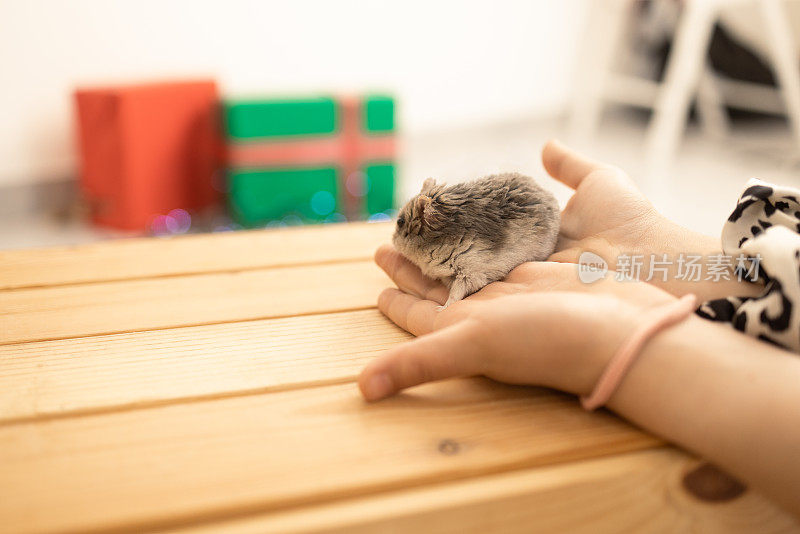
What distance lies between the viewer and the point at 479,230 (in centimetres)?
93

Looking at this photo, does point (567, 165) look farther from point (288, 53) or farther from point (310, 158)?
point (288, 53)

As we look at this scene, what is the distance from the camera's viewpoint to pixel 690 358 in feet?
2.22

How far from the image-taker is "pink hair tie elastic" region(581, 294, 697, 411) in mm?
683

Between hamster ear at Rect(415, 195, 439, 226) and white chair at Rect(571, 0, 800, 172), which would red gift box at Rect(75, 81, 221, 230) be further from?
white chair at Rect(571, 0, 800, 172)

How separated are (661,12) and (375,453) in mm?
3859

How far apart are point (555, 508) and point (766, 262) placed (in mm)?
347

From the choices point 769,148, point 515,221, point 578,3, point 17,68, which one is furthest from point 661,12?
point 515,221

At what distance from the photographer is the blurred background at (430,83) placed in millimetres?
2371

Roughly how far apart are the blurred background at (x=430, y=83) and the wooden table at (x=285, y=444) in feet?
1.30

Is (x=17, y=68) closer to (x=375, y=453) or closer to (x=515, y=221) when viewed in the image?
(x=515, y=221)

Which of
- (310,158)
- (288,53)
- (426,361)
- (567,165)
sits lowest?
(310,158)

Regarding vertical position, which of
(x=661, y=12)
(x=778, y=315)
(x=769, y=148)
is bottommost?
(x=769, y=148)

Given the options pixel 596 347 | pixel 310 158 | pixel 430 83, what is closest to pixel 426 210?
pixel 596 347
